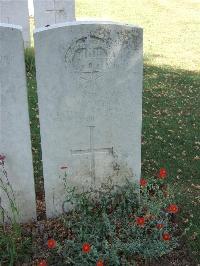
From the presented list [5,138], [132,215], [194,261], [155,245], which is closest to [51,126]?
[5,138]

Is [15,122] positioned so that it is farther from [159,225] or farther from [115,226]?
[159,225]

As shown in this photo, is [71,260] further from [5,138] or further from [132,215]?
[5,138]

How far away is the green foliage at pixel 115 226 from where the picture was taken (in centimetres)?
384

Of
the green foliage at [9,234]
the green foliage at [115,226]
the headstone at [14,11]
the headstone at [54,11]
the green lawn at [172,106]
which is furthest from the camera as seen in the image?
the headstone at [14,11]

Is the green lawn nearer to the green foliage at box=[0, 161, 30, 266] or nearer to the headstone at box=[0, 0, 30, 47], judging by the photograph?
the green foliage at box=[0, 161, 30, 266]

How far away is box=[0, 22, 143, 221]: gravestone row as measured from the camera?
3.91 metres

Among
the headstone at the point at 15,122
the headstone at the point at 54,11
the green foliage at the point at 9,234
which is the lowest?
the green foliage at the point at 9,234

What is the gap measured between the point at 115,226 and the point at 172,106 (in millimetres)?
4119

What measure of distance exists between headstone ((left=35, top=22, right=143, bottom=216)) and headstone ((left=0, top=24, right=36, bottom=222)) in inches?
6.1

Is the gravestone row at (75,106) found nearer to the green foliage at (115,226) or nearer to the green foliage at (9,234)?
the green foliage at (9,234)

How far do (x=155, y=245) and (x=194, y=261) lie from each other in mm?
414

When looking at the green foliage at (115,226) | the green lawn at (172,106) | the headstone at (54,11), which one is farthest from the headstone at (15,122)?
the headstone at (54,11)

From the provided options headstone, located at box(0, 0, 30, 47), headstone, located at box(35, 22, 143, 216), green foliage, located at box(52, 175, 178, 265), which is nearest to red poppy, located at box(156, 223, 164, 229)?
green foliage, located at box(52, 175, 178, 265)

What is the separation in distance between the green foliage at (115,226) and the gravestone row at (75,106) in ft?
0.59
